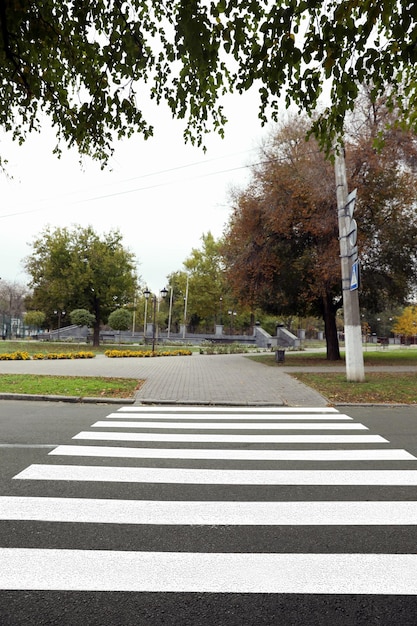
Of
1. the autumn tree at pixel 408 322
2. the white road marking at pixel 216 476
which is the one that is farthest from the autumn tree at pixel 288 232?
the autumn tree at pixel 408 322

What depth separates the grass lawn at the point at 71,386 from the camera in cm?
1045

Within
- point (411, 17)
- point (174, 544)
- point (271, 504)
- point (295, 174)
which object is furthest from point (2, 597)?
point (295, 174)

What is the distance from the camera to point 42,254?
1519 inches

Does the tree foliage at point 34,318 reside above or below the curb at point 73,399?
above

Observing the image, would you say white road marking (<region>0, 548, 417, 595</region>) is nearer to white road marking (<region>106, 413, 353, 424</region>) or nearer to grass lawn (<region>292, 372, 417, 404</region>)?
white road marking (<region>106, 413, 353, 424</region>)

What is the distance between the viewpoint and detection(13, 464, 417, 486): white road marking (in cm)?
441

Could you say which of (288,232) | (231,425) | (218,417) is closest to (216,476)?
(231,425)

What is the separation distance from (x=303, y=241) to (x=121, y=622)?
67.5ft

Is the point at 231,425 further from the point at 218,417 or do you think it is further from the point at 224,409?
the point at 224,409

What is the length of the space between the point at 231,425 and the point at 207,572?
4553 mm

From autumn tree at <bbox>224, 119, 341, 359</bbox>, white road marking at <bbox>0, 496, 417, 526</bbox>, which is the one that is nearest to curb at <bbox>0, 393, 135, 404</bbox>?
white road marking at <bbox>0, 496, 417, 526</bbox>

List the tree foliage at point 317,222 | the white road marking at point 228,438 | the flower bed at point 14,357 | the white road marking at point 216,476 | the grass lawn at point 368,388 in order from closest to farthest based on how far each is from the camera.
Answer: the white road marking at point 216,476 < the white road marking at point 228,438 < the grass lawn at point 368,388 < the tree foliage at point 317,222 < the flower bed at point 14,357

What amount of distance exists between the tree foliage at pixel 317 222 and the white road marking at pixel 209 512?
1505cm

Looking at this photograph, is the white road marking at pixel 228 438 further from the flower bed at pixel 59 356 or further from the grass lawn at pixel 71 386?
the flower bed at pixel 59 356
